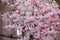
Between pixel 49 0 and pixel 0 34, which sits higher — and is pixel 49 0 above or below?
above

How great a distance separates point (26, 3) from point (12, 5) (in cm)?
27

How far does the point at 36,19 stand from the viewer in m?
1.46

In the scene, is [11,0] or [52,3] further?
[11,0]

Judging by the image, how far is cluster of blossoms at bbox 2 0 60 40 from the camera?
137 cm

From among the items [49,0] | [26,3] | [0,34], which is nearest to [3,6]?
[0,34]

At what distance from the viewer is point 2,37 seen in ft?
8.14

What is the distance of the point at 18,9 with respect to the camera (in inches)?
67.2

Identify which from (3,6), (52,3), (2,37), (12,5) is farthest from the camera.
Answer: (2,37)

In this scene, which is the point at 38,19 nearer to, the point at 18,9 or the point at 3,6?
the point at 18,9

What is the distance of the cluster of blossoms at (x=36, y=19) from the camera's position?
1367mm

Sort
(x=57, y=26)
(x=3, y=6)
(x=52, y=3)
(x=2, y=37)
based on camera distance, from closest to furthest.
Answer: (x=57, y=26) < (x=52, y=3) < (x=3, y=6) < (x=2, y=37)

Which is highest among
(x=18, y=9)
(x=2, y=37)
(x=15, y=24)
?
(x=18, y=9)

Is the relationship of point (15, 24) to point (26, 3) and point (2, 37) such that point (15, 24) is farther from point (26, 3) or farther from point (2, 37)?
point (2, 37)

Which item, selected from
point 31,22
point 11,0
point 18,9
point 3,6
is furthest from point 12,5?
point 31,22
